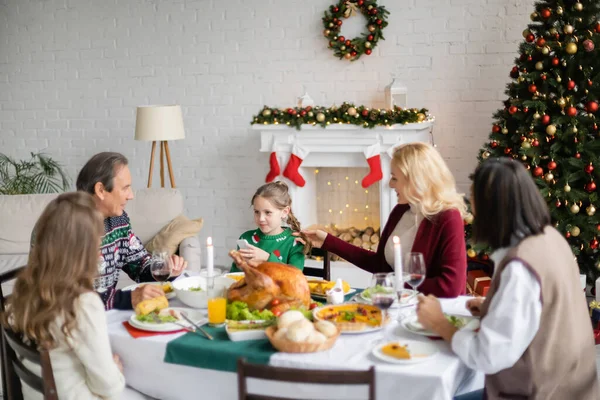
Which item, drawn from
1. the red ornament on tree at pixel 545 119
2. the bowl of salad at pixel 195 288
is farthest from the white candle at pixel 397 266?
the red ornament on tree at pixel 545 119

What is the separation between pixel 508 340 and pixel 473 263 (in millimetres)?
3109

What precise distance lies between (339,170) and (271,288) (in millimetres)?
3303

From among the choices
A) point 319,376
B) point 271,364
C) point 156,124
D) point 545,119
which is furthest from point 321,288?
point 156,124

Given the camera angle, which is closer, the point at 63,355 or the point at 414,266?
the point at 63,355

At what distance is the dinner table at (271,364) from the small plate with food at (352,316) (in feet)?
0.07

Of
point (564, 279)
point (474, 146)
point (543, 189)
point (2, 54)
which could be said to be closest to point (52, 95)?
point (2, 54)

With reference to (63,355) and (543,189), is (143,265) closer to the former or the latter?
(63,355)

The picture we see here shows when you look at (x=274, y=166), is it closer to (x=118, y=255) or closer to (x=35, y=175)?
(x=35, y=175)

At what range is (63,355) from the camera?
2008 mm

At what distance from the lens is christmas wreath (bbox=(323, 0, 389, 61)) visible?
5219 mm

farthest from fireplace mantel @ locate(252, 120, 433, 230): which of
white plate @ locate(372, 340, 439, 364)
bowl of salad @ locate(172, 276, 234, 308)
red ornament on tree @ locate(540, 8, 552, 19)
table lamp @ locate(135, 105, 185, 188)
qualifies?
white plate @ locate(372, 340, 439, 364)

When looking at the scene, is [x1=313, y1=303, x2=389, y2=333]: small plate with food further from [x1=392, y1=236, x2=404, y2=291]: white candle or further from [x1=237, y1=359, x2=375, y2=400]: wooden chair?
[x1=237, y1=359, x2=375, y2=400]: wooden chair

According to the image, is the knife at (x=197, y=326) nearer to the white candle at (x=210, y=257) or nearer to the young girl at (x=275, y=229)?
the white candle at (x=210, y=257)

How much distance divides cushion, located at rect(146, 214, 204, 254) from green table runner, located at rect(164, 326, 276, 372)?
7.34ft
